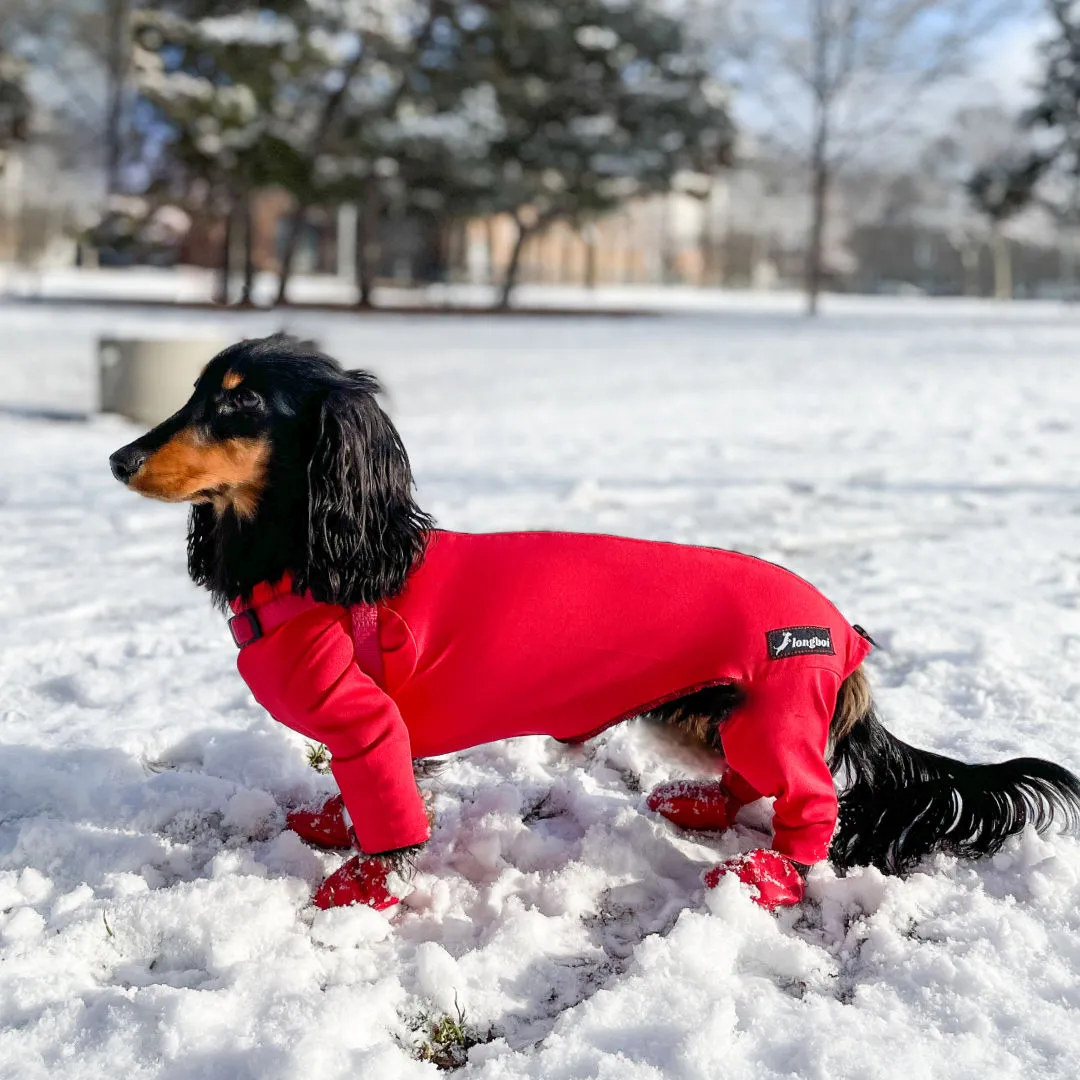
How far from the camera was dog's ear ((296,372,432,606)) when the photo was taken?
227 cm

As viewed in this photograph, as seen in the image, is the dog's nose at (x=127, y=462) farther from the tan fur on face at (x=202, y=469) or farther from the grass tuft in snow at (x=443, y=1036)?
the grass tuft in snow at (x=443, y=1036)

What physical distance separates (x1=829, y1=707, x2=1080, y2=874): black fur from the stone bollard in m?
7.70

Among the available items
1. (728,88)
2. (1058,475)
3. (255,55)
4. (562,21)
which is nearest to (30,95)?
(255,55)

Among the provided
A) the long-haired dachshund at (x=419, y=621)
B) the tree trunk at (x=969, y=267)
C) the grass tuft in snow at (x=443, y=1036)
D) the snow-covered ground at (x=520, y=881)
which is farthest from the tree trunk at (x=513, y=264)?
the tree trunk at (x=969, y=267)

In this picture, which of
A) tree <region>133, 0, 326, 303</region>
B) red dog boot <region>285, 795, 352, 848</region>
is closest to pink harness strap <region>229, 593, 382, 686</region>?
red dog boot <region>285, 795, 352, 848</region>

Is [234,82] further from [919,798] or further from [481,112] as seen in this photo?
[919,798]

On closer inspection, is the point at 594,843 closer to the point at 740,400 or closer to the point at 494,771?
the point at 494,771

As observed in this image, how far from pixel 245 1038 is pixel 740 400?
32.1 feet

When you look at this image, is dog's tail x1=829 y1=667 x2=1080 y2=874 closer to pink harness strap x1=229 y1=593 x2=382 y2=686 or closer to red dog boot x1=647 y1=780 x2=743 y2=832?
red dog boot x1=647 y1=780 x2=743 y2=832

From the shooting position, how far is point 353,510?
7.48 ft

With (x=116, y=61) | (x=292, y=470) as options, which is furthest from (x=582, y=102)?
(x=292, y=470)

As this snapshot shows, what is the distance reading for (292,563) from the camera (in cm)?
233

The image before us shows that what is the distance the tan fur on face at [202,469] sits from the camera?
88.7 inches

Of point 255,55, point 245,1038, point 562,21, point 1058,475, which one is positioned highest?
point 562,21
